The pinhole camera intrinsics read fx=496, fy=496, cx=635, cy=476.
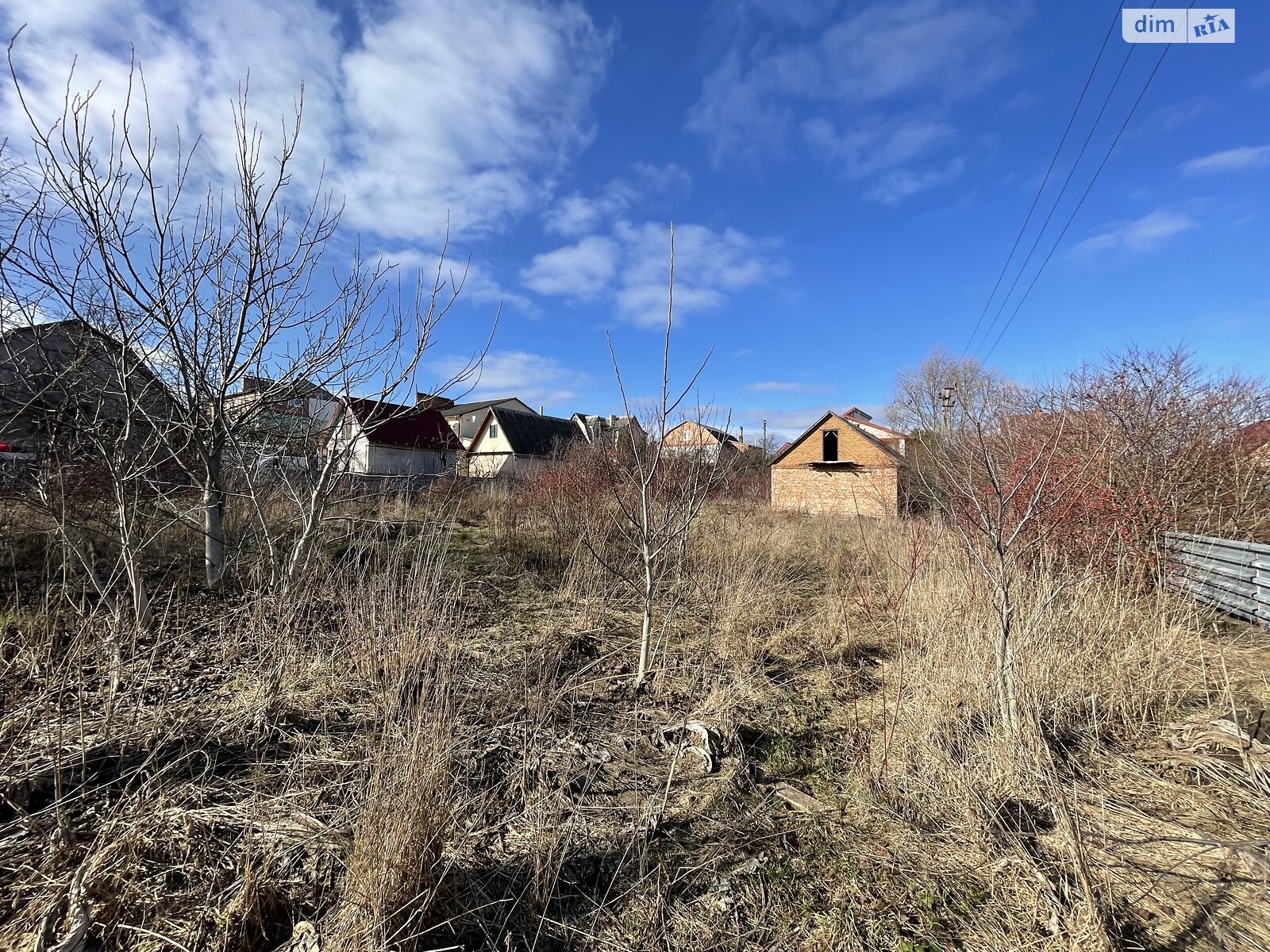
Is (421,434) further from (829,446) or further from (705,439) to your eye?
(705,439)

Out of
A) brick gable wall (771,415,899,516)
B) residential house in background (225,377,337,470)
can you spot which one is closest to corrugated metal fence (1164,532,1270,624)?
residential house in background (225,377,337,470)

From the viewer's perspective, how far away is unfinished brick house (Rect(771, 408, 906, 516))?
1892cm

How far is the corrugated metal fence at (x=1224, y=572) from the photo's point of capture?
4609mm

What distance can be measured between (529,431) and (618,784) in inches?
1269

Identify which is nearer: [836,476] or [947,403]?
[947,403]

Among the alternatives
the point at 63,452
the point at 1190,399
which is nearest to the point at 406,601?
the point at 63,452

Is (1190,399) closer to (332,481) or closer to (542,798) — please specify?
(542,798)

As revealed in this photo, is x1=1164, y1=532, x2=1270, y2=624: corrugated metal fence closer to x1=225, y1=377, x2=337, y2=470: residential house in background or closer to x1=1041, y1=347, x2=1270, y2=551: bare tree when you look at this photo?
x1=1041, y1=347, x2=1270, y2=551: bare tree

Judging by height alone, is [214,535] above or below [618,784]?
above

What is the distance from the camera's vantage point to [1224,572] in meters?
4.98

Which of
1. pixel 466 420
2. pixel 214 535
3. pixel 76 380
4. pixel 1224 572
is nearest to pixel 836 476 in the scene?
pixel 1224 572

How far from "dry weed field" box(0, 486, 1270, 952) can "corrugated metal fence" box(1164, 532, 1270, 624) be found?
87 centimetres

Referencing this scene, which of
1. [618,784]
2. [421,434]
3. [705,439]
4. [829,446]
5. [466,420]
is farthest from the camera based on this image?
[466,420]

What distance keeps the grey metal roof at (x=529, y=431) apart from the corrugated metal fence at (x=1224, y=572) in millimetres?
27378
